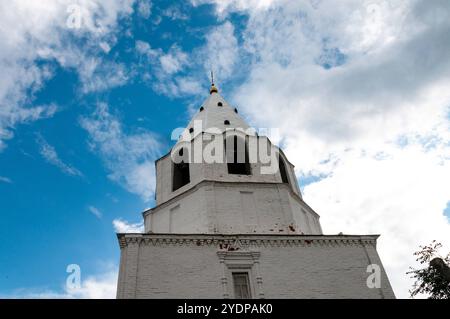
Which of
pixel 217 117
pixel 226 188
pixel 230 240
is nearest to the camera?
pixel 230 240

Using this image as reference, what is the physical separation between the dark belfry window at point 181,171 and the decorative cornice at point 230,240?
4.37 meters

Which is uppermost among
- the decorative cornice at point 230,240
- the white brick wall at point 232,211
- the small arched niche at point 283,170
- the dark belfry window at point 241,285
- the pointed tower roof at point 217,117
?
the pointed tower roof at point 217,117

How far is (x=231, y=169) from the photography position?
62.2 ft

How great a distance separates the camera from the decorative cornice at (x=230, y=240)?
48.4 ft

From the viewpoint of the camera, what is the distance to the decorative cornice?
14766 millimetres

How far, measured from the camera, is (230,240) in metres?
15.0

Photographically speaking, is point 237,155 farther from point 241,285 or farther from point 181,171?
point 241,285

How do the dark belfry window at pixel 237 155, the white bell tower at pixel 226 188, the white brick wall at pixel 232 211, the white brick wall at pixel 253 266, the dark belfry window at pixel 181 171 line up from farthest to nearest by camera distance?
the dark belfry window at pixel 181 171 < the dark belfry window at pixel 237 155 < the white bell tower at pixel 226 188 < the white brick wall at pixel 232 211 < the white brick wall at pixel 253 266

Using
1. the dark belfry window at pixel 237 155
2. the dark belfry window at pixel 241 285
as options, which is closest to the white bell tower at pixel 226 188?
the dark belfry window at pixel 237 155

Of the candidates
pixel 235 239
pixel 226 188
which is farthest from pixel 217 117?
pixel 235 239

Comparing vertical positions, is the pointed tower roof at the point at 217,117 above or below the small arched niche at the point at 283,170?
above

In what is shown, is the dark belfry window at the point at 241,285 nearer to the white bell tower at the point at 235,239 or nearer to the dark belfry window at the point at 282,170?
the white bell tower at the point at 235,239

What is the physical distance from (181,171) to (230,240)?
5.92 meters
